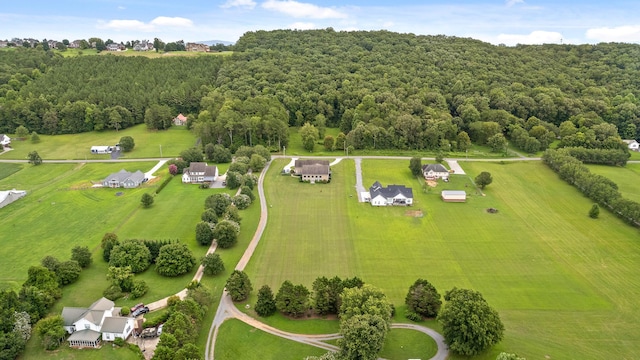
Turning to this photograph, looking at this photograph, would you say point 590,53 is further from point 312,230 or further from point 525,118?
point 312,230

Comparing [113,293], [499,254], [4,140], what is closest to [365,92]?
[499,254]

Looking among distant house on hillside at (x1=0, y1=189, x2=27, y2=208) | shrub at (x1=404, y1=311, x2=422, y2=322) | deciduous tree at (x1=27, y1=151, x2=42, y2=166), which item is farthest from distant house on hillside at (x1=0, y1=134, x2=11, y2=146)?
shrub at (x1=404, y1=311, x2=422, y2=322)

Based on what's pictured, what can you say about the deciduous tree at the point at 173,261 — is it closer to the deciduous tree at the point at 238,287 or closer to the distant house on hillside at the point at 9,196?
the deciduous tree at the point at 238,287

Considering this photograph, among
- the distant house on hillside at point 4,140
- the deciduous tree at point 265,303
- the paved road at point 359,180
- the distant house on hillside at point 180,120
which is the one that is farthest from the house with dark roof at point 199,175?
the distant house on hillside at point 4,140

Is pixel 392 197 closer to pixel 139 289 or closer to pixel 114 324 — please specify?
pixel 139 289

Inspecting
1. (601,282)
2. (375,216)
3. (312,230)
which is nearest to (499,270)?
(601,282)

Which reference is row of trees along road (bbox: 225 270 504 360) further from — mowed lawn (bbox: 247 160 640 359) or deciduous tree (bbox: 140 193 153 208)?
deciduous tree (bbox: 140 193 153 208)
